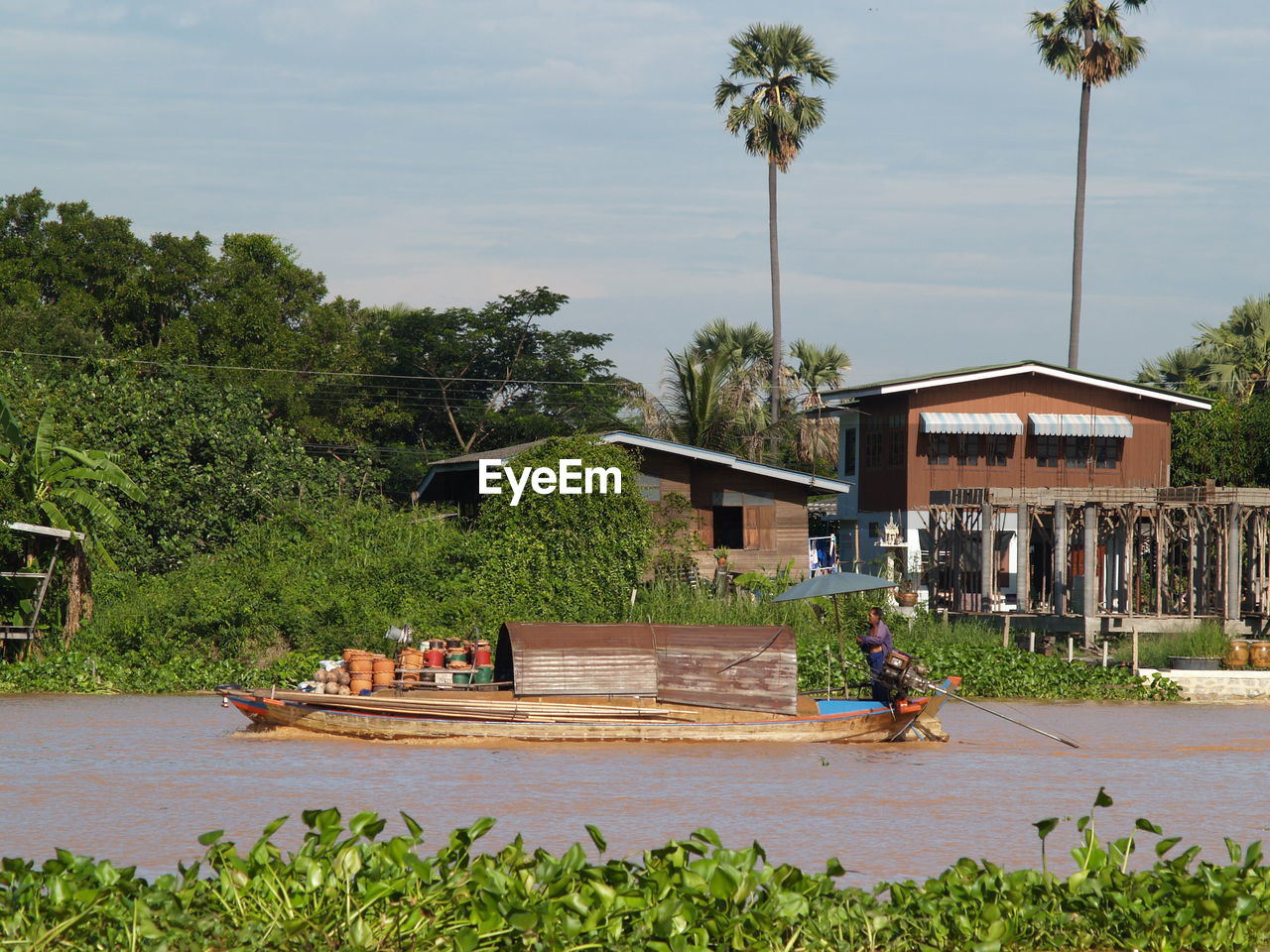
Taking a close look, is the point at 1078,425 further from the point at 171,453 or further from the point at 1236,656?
the point at 171,453

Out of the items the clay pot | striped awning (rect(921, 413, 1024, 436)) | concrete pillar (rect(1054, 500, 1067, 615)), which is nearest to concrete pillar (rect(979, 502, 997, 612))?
concrete pillar (rect(1054, 500, 1067, 615))

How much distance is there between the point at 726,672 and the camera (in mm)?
20625

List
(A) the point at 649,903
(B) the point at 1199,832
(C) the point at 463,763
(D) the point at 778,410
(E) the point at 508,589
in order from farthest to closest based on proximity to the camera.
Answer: (D) the point at 778,410 → (E) the point at 508,589 → (C) the point at 463,763 → (B) the point at 1199,832 → (A) the point at 649,903

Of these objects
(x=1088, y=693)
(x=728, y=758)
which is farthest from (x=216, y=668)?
(x=1088, y=693)

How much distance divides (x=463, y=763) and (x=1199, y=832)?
847 cm

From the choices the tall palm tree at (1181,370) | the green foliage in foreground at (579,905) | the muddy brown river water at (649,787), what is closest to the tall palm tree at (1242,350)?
the tall palm tree at (1181,370)

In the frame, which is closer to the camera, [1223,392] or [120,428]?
[120,428]

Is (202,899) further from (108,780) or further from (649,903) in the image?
(108,780)

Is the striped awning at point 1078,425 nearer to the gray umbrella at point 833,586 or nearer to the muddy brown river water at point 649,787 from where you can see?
the muddy brown river water at point 649,787

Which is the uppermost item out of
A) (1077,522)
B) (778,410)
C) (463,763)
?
(778,410)

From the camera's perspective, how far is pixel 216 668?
26984 millimetres

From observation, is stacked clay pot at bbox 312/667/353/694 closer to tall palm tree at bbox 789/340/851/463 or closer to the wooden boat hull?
the wooden boat hull

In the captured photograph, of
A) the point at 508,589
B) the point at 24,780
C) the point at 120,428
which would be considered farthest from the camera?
the point at 120,428

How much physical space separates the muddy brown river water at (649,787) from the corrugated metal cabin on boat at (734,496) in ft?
42.0
